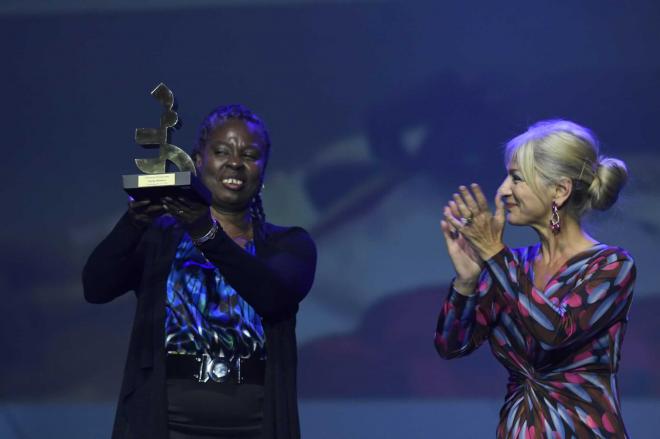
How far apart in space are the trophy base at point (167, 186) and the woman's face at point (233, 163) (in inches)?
7.7

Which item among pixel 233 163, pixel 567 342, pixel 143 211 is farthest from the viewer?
pixel 233 163

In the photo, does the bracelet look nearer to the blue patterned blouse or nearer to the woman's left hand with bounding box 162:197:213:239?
the woman's left hand with bounding box 162:197:213:239

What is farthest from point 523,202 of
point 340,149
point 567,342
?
point 340,149

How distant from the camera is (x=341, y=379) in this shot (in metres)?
3.33

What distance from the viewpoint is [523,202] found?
1896 mm

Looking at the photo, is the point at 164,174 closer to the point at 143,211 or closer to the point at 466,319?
the point at 143,211

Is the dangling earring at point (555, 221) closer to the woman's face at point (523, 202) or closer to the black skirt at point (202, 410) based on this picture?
the woman's face at point (523, 202)

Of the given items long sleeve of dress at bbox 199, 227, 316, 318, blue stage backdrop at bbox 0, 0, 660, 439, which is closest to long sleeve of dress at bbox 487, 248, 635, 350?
long sleeve of dress at bbox 199, 227, 316, 318

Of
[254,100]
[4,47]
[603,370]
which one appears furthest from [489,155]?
[4,47]

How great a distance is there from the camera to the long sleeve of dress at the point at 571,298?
1.74 m

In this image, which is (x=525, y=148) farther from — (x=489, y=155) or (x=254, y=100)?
(x=254, y=100)

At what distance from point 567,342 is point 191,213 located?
2.58 feet

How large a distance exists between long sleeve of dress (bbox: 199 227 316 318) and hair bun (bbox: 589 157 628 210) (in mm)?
655

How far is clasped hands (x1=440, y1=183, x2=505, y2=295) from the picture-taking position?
1.83 m
